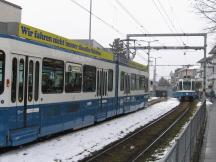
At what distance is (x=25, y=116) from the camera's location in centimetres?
1220

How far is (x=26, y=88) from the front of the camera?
40.3ft

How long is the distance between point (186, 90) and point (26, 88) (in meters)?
42.2

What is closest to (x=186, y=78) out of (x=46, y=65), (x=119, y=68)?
(x=119, y=68)

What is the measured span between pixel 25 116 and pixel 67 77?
3315mm

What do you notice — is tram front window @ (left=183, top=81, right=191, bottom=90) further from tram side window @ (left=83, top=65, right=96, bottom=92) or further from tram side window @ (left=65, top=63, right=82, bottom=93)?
tram side window @ (left=65, top=63, right=82, bottom=93)

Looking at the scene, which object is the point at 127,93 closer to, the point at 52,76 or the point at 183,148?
the point at 52,76

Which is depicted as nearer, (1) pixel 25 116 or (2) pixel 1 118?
(2) pixel 1 118

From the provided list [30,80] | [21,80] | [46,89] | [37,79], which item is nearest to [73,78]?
[46,89]

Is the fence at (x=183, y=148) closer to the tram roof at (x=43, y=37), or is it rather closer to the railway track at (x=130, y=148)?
the railway track at (x=130, y=148)

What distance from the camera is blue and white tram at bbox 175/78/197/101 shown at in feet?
174

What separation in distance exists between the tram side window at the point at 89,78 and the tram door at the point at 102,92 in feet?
2.34

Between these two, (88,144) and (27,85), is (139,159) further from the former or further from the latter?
(27,85)

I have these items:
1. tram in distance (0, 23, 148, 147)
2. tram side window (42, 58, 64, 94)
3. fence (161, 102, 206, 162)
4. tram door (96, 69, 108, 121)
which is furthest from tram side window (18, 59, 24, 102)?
tram door (96, 69, 108, 121)

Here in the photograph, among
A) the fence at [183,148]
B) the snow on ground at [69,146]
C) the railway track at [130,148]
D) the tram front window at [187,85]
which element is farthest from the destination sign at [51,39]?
the tram front window at [187,85]
